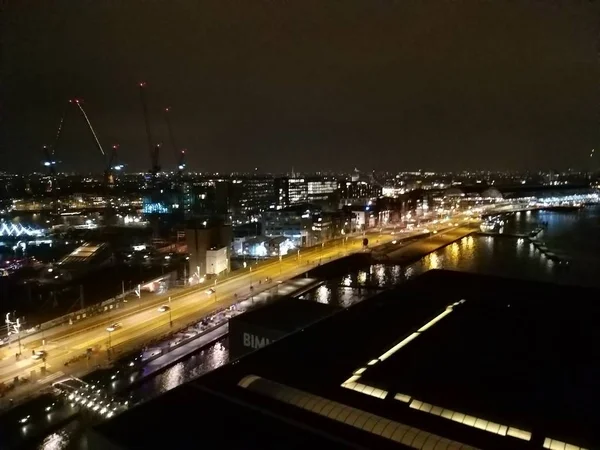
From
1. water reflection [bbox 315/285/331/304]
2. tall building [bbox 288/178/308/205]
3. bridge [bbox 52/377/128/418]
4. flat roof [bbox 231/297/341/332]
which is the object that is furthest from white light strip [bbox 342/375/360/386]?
tall building [bbox 288/178/308/205]

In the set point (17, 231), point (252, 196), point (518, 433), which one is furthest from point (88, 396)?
point (252, 196)

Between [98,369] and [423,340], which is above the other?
[423,340]

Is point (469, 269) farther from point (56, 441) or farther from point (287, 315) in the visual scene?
point (56, 441)

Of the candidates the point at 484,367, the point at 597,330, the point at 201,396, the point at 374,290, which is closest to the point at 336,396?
the point at 201,396

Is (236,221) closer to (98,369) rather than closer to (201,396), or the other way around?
(98,369)

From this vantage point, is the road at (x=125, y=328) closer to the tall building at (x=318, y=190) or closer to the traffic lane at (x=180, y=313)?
the traffic lane at (x=180, y=313)

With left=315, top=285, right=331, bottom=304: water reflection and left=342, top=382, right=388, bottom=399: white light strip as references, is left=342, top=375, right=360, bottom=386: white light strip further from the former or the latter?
left=315, top=285, right=331, bottom=304: water reflection
